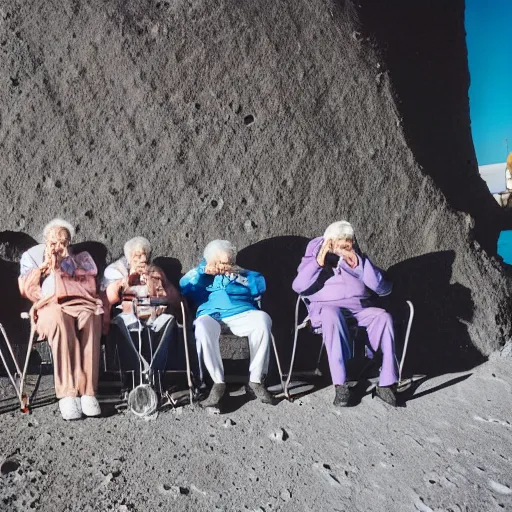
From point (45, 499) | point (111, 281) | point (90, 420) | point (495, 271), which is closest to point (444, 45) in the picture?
point (495, 271)

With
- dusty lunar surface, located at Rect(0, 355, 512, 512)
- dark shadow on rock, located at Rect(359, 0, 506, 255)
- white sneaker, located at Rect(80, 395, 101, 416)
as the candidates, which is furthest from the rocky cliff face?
white sneaker, located at Rect(80, 395, 101, 416)

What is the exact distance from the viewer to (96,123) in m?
3.95

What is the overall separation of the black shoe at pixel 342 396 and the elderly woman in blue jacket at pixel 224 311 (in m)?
0.44

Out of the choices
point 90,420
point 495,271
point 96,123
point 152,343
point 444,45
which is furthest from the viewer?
point 444,45

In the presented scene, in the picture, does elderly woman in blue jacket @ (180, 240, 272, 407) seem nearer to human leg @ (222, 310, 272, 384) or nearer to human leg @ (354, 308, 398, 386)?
human leg @ (222, 310, 272, 384)

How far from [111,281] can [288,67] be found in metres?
2.32

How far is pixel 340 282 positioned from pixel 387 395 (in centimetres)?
81

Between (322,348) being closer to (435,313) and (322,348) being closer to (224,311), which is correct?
(224,311)


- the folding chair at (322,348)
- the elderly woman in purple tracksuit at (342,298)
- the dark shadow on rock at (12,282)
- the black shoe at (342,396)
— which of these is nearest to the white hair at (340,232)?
the elderly woman in purple tracksuit at (342,298)

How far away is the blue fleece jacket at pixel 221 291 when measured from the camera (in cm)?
342

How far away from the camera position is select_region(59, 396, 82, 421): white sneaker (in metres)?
2.94

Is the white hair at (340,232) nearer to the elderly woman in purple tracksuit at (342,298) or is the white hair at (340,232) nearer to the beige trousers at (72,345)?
the elderly woman in purple tracksuit at (342,298)

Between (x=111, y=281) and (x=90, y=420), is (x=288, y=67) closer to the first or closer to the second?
(x=111, y=281)

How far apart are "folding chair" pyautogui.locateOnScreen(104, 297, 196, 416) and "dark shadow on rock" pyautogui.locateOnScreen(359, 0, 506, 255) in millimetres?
2570
